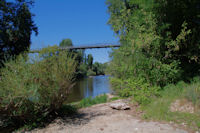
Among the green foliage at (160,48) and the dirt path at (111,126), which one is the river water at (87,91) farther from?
the dirt path at (111,126)

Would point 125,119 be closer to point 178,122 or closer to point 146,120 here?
point 146,120

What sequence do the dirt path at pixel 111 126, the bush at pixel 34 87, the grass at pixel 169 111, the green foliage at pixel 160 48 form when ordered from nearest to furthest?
the dirt path at pixel 111 126 < the grass at pixel 169 111 < the bush at pixel 34 87 < the green foliage at pixel 160 48

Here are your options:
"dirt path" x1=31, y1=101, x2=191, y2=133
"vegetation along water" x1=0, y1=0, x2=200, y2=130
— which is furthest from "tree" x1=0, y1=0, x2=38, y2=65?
"dirt path" x1=31, y1=101, x2=191, y2=133

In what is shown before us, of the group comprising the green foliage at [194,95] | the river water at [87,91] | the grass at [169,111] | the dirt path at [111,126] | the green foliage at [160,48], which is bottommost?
the river water at [87,91]

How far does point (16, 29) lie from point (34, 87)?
9.76 meters

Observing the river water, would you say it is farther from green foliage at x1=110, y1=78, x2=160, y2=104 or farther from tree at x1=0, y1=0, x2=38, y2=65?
tree at x1=0, y1=0, x2=38, y2=65

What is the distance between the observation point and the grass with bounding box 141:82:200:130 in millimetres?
3727

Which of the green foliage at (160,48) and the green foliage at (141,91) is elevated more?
the green foliage at (160,48)

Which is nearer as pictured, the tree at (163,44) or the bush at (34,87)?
the bush at (34,87)

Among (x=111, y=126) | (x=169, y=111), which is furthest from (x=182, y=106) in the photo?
(x=111, y=126)

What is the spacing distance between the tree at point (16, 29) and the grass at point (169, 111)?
411 inches

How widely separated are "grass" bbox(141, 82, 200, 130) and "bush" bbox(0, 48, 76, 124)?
2665mm

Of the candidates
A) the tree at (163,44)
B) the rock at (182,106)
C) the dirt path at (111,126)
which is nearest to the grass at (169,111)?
the rock at (182,106)

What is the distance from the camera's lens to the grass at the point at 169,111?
3.73m
